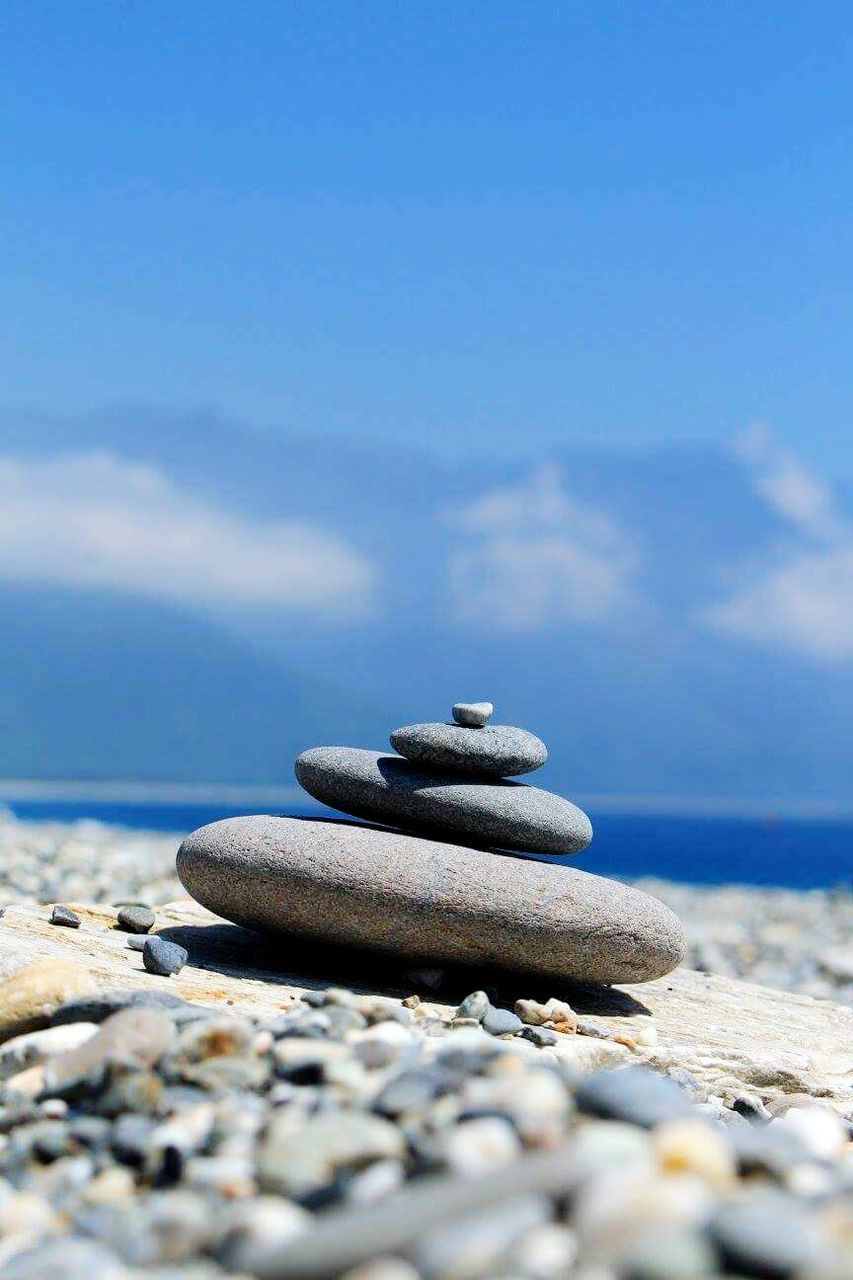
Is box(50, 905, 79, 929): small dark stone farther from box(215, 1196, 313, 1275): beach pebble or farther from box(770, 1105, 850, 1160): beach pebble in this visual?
box(215, 1196, 313, 1275): beach pebble

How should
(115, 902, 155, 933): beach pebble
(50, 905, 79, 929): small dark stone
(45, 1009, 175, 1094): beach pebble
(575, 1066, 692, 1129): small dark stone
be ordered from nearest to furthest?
1. (575, 1066, 692, 1129): small dark stone
2. (45, 1009, 175, 1094): beach pebble
3. (50, 905, 79, 929): small dark stone
4. (115, 902, 155, 933): beach pebble

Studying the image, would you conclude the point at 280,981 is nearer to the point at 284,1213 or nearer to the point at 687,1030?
the point at 687,1030

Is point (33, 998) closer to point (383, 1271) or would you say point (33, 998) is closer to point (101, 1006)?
point (101, 1006)

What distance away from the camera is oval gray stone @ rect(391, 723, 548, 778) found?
26.2 feet

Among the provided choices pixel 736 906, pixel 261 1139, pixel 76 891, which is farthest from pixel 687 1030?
pixel 736 906

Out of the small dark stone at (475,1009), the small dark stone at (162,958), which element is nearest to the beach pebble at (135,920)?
the small dark stone at (162,958)

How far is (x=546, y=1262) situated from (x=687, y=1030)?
5549 mm

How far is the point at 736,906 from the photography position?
2662cm

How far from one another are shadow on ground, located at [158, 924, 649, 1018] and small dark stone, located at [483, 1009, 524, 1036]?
3.76 feet

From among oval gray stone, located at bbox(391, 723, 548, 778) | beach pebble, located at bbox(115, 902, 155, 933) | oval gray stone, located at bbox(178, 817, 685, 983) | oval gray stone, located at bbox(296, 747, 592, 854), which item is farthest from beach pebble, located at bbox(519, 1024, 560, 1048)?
beach pebble, located at bbox(115, 902, 155, 933)

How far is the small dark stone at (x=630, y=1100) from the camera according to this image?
128 inches

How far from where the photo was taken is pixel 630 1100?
3295 mm

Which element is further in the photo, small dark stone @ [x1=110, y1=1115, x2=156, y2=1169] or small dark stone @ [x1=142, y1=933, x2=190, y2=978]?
small dark stone @ [x1=142, y1=933, x2=190, y2=978]

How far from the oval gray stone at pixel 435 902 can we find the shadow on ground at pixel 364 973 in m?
0.23
